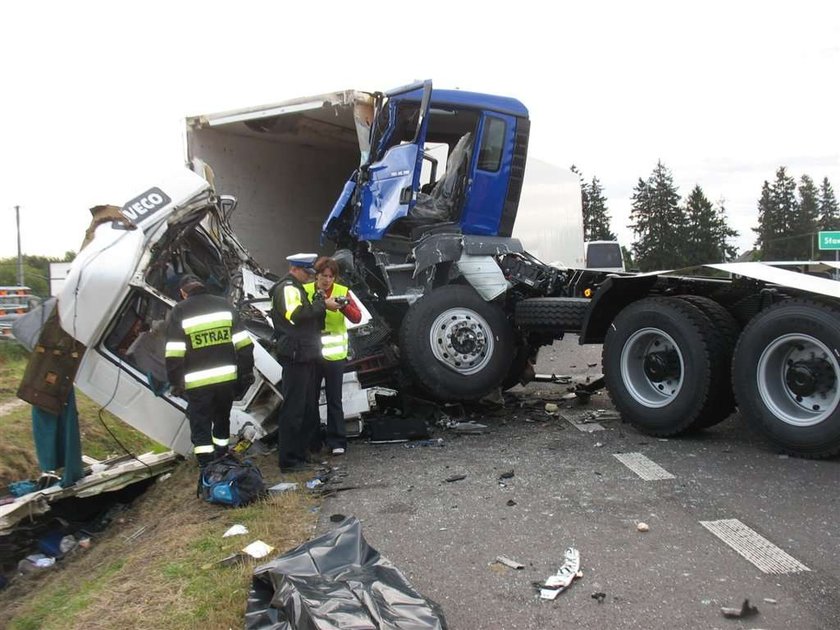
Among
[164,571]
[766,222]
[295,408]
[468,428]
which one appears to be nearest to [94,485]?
[295,408]

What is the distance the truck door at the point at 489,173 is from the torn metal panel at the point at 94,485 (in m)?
3.40

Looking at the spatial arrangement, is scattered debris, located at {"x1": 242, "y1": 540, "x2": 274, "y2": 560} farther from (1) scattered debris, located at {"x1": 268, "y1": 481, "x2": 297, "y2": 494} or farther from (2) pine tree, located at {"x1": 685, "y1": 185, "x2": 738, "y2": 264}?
(2) pine tree, located at {"x1": 685, "y1": 185, "x2": 738, "y2": 264}

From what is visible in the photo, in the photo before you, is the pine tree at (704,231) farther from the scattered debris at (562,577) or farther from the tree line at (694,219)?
the scattered debris at (562,577)

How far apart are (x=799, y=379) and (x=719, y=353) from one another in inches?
23.5

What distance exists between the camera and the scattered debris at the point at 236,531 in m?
3.64

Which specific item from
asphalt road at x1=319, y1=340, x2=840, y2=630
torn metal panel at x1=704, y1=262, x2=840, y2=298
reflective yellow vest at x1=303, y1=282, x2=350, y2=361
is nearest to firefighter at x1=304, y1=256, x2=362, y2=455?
reflective yellow vest at x1=303, y1=282, x2=350, y2=361

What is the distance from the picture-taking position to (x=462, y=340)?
5797 millimetres

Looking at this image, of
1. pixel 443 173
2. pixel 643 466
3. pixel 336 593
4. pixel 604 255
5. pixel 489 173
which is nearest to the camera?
pixel 336 593

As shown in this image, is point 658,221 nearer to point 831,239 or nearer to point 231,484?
point 831,239

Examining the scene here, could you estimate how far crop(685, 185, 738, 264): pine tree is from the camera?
60.9m

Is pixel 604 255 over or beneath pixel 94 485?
over

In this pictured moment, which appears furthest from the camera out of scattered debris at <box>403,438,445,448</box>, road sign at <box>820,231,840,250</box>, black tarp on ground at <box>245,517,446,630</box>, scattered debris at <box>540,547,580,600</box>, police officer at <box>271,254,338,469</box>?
road sign at <box>820,231,840,250</box>

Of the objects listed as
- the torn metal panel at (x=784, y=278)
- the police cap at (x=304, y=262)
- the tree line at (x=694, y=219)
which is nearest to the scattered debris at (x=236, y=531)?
the police cap at (x=304, y=262)

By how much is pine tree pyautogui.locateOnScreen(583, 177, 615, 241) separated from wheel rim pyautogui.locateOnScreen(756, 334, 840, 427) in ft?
191
